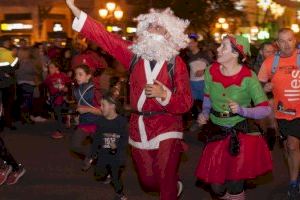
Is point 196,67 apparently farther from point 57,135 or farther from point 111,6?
point 111,6

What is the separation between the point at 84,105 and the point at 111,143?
4.43ft

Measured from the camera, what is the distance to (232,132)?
5.77 metres

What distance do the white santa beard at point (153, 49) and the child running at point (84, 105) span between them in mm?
2582

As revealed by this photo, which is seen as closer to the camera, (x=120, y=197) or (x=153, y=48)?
(x=153, y=48)

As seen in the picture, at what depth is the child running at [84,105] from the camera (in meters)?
8.17

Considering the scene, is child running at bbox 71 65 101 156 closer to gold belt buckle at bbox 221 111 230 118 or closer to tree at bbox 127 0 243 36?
gold belt buckle at bbox 221 111 230 118

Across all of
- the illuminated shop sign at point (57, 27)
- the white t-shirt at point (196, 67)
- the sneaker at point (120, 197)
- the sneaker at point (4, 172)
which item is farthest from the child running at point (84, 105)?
the illuminated shop sign at point (57, 27)

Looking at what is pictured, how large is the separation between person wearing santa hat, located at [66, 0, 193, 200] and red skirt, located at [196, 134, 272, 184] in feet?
0.91

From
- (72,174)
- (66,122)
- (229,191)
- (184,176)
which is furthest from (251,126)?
(66,122)

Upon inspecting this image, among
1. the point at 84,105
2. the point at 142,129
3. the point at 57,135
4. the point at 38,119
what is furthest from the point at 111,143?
the point at 38,119

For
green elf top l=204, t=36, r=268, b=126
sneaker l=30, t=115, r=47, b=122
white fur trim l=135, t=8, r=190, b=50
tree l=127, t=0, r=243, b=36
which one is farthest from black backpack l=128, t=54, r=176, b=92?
tree l=127, t=0, r=243, b=36

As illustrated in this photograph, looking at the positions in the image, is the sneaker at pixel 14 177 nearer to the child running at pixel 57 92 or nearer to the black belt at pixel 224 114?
the black belt at pixel 224 114

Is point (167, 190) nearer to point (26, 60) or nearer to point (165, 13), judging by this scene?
point (165, 13)

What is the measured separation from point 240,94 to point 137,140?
949 millimetres
